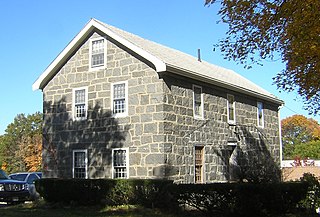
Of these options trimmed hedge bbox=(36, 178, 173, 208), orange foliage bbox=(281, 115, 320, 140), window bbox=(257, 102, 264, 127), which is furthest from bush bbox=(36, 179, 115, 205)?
orange foliage bbox=(281, 115, 320, 140)

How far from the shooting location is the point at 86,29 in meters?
21.0

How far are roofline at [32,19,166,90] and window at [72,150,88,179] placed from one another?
439 centimetres

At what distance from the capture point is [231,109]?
23.3 m

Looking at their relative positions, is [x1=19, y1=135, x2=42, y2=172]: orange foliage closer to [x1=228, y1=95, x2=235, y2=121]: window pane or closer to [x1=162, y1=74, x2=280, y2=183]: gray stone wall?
[x1=162, y1=74, x2=280, y2=183]: gray stone wall

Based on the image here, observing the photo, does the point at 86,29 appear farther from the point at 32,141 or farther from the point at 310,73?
the point at 32,141

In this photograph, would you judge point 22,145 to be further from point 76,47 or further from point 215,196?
point 215,196

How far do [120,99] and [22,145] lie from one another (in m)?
40.7

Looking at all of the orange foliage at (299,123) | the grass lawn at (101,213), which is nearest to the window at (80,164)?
the grass lawn at (101,213)

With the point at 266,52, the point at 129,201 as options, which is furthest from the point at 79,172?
the point at 266,52

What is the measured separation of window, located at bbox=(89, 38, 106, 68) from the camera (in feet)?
68.5

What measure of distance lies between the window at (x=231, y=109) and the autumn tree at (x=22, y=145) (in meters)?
36.9

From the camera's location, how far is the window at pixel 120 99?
19.7 m

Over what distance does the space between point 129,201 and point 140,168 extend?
2.36 meters

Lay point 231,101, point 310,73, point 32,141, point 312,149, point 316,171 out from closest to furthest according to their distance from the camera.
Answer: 1. point 310,73
2. point 231,101
3. point 316,171
4. point 32,141
5. point 312,149
